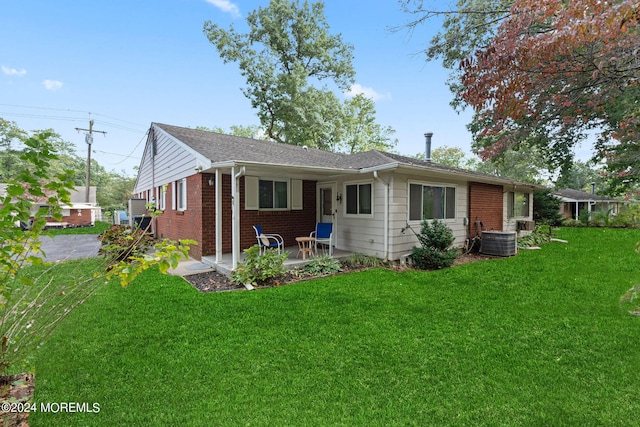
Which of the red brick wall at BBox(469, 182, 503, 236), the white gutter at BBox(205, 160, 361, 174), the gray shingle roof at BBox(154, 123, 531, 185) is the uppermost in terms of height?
the gray shingle roof at BBox(154, 123, 531, 185)

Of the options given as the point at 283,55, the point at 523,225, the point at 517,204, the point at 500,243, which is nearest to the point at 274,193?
the point at 500,243

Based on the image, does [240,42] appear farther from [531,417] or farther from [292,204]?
[531,417]

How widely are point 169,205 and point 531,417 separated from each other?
1161 centimetres

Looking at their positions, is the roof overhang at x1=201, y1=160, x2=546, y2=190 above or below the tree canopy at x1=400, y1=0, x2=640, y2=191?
below

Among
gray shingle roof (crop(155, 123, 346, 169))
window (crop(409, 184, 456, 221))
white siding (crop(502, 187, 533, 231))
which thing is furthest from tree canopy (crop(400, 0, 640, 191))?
white siding (crop(502, 187, 533, 231))

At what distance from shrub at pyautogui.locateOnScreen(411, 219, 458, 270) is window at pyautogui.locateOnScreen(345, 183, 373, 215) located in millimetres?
1569

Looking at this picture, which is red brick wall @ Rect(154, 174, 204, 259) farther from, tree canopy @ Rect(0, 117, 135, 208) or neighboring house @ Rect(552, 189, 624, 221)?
neighboring house @ Rect(552, 189, 624, 221)

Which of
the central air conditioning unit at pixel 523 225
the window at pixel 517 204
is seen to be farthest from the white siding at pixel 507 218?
the window at pixel 517 204

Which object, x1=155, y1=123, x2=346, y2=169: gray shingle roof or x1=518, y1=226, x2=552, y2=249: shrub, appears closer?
x1=155, y1=123, x2=346, y2=169: gray shingle roof

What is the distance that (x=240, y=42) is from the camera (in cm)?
2022

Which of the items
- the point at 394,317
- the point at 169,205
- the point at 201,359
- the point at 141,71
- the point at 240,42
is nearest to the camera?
the point at 201,359

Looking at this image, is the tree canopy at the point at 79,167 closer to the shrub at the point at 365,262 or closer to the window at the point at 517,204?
the shrub at the point at 365,262

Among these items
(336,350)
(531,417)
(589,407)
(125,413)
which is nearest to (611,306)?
(589,407)

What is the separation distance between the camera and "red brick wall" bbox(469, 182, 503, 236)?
10.3 metres
